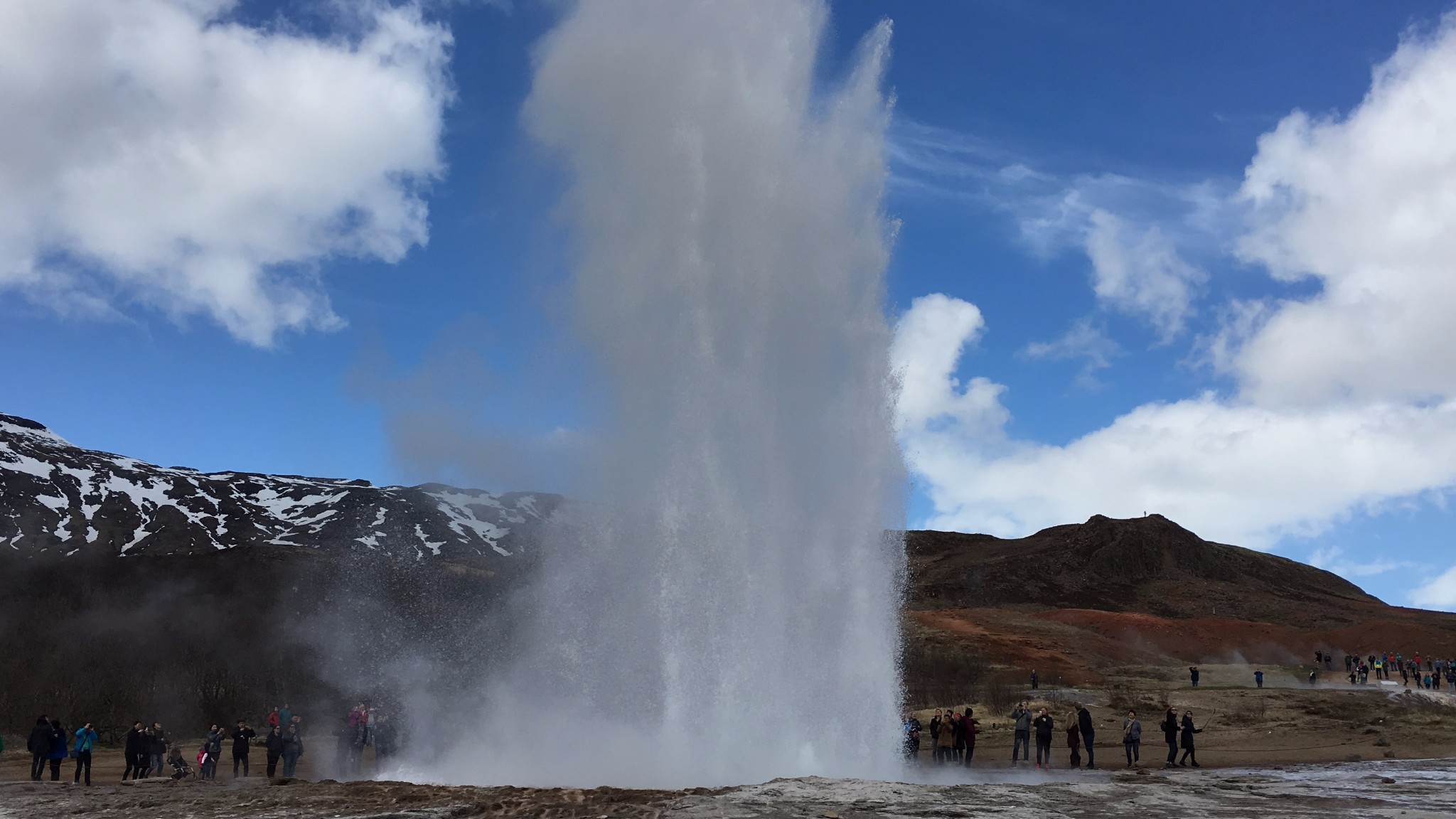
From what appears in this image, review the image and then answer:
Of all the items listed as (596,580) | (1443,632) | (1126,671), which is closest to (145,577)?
(1126,671)

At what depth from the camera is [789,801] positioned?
13969mm

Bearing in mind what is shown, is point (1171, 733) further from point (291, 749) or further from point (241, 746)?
point (241, 746)

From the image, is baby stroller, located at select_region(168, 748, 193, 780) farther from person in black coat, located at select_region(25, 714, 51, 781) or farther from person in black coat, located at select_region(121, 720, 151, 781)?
person in black coat, located at select_region(25, 714, 51, 781)

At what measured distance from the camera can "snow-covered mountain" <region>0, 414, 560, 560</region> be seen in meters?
140

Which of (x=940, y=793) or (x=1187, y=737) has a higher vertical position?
(x=940, y=793)

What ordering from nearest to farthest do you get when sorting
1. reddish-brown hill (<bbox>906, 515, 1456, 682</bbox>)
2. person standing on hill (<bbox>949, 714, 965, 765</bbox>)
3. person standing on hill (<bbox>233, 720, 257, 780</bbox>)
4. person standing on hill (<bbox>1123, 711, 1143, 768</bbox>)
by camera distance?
1. person standing on hill (<bbox>233, 720, 257, 780</bbox>)
2. person standing on hill (<bbox>949, 714, 965, 765</bbox>)
3. person standing on hill (<bbox>1123, 711, 1143, 768</bbox>)
4. reddish-brown hill (<bbox>906, 515, 1456, 682</bbox>)

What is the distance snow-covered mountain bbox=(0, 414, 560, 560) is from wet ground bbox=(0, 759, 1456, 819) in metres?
112

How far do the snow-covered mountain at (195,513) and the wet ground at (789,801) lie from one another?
367ft

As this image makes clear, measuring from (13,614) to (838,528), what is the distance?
3881 inches

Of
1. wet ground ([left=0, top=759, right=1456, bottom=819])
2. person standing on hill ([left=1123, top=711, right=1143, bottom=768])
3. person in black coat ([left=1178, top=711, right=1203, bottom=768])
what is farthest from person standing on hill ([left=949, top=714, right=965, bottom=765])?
wet ground ([left=0, top=759, right=1456, bottom=819])

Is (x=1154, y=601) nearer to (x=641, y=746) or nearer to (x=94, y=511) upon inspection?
(x=641, y=746)

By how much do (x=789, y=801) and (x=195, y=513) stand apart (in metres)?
169

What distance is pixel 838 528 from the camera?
2047 cm

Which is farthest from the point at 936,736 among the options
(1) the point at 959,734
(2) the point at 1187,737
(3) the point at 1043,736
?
(2) the point at 1187,737
